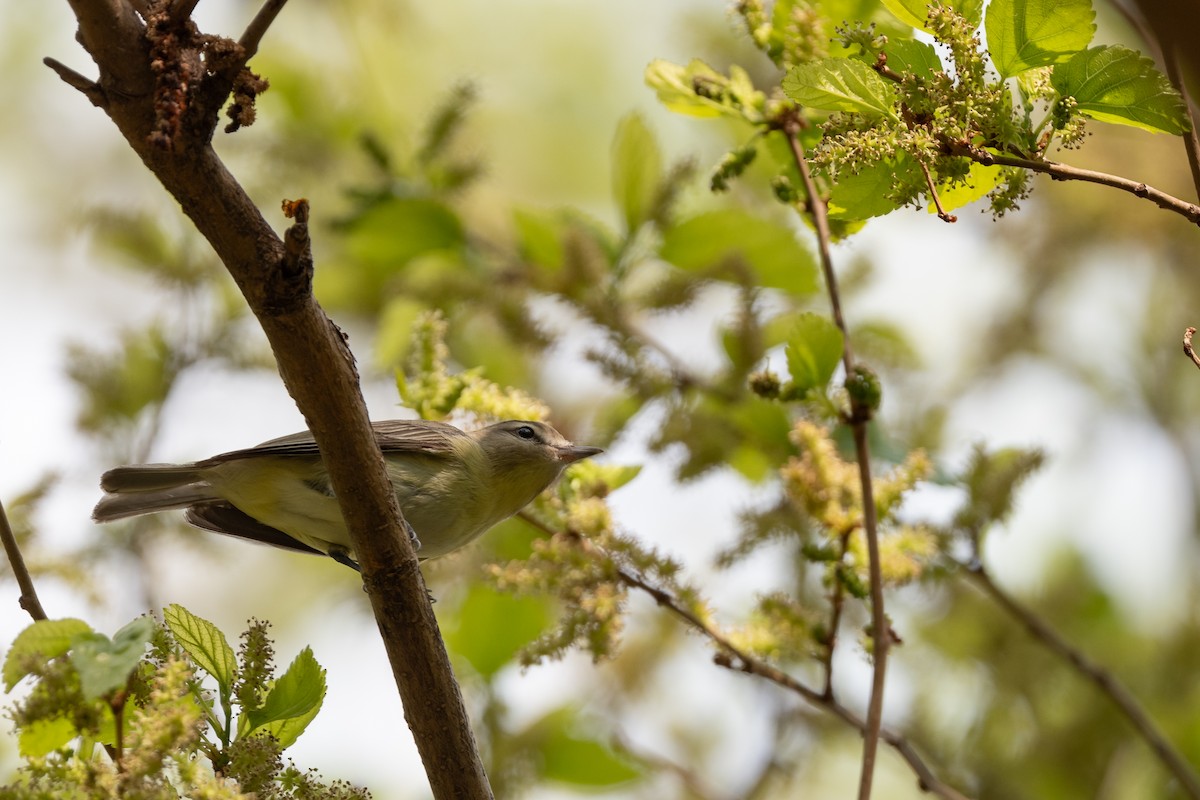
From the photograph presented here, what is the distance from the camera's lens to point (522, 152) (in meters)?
8.85

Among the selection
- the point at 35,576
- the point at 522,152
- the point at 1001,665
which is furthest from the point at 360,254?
the point at 522,152

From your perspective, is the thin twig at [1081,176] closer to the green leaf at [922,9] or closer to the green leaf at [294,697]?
the green leaf at [922,9]

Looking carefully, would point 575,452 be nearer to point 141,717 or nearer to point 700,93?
point 700,93

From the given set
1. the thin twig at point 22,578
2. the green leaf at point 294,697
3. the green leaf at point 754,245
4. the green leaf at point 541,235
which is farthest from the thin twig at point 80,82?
the green leaf at point 541,235

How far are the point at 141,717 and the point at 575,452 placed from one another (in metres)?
2.57

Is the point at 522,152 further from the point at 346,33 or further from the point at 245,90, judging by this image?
the point at 245,90

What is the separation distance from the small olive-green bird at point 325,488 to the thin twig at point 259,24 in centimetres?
192

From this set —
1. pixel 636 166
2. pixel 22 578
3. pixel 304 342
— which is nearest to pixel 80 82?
pixel 304 342

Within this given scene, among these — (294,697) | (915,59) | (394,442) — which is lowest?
(294,697)

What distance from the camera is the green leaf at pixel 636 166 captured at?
4480 mm

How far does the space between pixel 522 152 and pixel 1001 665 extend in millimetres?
→ 5192

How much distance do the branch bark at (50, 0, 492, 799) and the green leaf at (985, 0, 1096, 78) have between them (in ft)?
4.21

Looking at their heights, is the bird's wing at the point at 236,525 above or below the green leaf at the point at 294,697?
above

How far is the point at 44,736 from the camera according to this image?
1.91 metres
